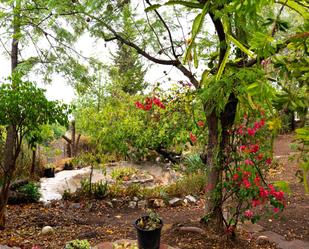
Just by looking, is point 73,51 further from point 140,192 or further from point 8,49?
point 140,192

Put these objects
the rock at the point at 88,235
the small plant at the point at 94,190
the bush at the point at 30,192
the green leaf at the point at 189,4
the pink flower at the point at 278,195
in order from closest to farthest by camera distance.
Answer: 1. the green leaf at the point at 189,4
2. the pink flower at the point at 278,195
3. the rock at the point at 88,235
4. the bush at the point at 30,192
5. the small plant at the point at 94,190

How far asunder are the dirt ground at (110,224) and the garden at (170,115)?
2 centimetres

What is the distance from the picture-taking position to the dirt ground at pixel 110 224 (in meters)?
3.44

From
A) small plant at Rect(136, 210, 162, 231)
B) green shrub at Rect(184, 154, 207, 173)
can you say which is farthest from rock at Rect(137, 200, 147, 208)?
small plant at Rect(136, 210, 162, 231)

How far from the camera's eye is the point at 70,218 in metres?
4.70

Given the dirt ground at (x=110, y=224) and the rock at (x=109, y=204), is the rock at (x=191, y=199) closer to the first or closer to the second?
the dirt ground at (x=110, y=224)

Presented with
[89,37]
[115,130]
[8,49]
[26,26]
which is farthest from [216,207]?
[8,49]

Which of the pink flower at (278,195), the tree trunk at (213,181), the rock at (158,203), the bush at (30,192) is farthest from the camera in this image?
the bush at (30,192)

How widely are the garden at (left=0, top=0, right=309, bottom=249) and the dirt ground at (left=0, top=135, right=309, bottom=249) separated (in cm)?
2

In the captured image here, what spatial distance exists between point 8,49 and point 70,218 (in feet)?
10.0

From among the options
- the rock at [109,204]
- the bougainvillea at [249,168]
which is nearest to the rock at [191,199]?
the rock at [109,204]

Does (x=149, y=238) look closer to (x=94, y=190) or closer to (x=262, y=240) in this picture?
(x=262, y=240)

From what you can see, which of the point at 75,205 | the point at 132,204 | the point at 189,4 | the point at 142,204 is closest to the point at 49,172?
the point at 75,205

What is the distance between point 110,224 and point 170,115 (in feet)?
5.80
